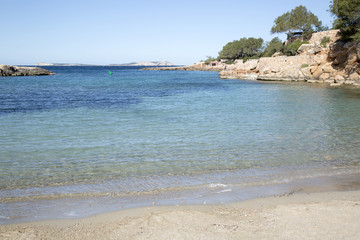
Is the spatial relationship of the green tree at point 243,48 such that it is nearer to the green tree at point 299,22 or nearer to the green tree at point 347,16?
the green tree at point 299,22

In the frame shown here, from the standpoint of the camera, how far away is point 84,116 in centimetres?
1853

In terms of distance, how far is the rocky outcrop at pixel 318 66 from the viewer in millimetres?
40719

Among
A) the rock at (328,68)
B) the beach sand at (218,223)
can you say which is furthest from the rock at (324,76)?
the beach sand at (218,223)

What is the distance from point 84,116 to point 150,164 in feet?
34.4

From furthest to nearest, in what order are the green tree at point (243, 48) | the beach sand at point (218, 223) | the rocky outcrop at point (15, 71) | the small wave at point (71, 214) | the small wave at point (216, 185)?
the green tree at point (243, 48)
the rocky outcrop at point (15, 71)
the small wave at point (216, 185)
the small wave at point (71, 214)
the beach sand at point (218, 223)

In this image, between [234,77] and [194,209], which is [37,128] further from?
[234,77]

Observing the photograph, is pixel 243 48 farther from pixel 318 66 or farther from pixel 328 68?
pixel 328 68

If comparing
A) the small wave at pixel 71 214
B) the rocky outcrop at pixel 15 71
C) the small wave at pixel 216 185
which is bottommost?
the small wave at pixel 71 214

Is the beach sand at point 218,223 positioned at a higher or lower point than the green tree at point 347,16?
lower

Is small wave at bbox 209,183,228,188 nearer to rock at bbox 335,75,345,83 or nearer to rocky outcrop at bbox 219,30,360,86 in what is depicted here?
rocky outcrop at bbox 219,30,360,86

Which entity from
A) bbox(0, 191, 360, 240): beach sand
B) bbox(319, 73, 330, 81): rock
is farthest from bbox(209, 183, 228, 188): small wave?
bbox(319, 73, 330, 81): rock

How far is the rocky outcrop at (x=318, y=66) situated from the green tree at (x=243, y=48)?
53.7 m

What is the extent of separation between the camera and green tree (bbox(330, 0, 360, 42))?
122 feet

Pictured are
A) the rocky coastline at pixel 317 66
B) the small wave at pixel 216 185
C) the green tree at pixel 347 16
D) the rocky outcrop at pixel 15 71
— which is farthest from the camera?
the rocky outcrop at pixel 15 71
